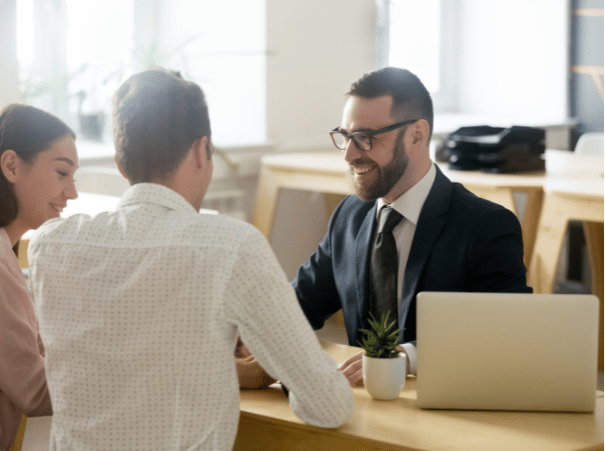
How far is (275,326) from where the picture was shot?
112cm

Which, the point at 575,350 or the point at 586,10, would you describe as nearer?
the point at 575,350

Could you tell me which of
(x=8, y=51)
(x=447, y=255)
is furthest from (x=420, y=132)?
(x=8, y=51)

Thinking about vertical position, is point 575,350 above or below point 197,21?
below

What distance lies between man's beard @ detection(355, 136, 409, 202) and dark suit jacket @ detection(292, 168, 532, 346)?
7 centimetres

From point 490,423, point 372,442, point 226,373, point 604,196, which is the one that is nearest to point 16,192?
point 226,373

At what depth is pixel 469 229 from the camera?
5.87 feet

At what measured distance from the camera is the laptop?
50.6 inches

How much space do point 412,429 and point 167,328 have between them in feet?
1.35

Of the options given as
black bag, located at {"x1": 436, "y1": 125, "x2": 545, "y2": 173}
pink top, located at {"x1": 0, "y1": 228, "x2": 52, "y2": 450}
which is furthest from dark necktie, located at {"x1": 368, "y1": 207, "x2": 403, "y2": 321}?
black bag, located at {"x1": 436, "y1": 125, "x2": 545, "y2": 173}

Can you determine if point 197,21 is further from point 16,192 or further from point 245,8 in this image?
point 16,192

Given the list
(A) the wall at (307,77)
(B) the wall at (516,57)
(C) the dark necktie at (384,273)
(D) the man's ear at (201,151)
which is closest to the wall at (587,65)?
(B) the wall at (516,57)

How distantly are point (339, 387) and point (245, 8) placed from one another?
3356 millimetres

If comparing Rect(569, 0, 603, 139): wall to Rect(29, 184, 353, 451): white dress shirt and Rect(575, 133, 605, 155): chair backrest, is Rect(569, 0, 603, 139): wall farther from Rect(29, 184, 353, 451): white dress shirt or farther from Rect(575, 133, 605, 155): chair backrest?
Rect(29, 184, 353, 451): white dress shirt

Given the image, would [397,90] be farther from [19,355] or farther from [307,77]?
[307,77]
